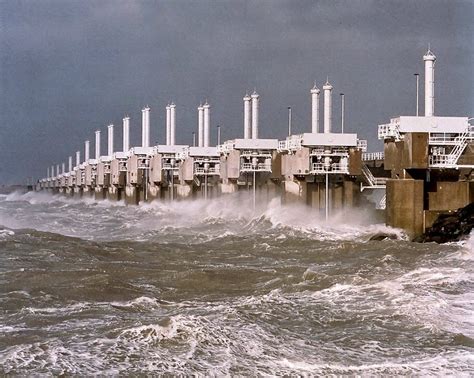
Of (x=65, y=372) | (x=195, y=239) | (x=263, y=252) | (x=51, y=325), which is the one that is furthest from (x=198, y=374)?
(x=195, y=239)

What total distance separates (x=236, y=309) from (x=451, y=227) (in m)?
17.3

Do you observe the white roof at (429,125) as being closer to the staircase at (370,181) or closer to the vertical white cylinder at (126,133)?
the staircase at (370,181)

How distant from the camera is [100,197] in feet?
301

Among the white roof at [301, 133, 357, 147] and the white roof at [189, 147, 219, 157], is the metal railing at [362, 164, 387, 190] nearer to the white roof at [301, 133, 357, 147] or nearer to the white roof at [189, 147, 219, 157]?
the white roof at [301, 133, 357, 147]

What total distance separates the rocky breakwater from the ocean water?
136 cm

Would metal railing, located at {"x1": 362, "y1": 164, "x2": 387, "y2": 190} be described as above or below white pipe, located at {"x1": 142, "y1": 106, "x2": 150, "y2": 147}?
below

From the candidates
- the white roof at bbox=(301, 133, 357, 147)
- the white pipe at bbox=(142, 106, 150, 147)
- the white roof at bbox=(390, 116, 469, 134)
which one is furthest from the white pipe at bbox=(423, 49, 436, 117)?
the white pipe at bbox=(142, 106, 150, 147)

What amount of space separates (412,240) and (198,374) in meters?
21.7

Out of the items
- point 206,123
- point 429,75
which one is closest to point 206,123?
point 206,123

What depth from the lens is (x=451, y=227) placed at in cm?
2928

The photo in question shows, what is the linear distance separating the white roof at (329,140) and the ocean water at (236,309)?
13.7 meters

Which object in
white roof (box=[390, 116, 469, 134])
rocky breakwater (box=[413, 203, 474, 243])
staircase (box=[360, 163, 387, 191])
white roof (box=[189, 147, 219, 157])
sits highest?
white roof (box=[390, 116, 469, 134])

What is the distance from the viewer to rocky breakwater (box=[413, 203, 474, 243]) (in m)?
28.6

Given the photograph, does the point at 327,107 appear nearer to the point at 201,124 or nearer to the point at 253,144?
the point at 253,144
